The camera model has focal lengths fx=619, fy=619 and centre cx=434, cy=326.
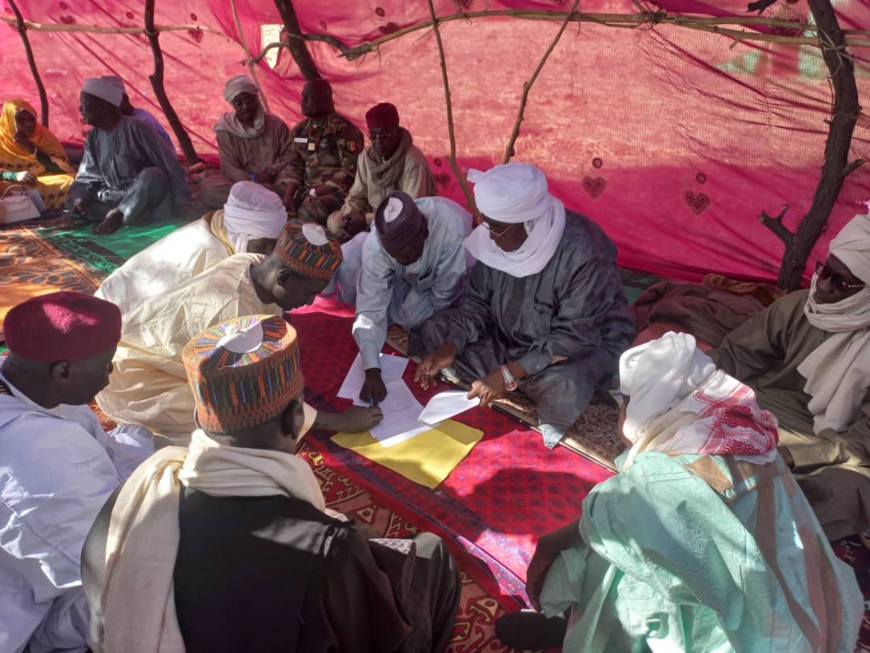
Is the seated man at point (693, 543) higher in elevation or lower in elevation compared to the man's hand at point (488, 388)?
higher

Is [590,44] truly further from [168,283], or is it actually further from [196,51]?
[196,51]

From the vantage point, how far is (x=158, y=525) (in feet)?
4.09

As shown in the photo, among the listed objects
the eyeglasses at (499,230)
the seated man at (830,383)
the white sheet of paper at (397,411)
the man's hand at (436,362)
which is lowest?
the white sheet of paper at (397,411)

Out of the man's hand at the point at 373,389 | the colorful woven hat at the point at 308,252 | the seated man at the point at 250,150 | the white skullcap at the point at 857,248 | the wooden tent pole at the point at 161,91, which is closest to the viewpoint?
the white skullcap at the point at 857,248

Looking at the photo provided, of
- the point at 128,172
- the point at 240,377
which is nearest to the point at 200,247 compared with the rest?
the point at 240,377

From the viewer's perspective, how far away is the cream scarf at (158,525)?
1.22m

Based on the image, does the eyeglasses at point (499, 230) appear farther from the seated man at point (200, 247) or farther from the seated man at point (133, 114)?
the seated man at point (133, 114)

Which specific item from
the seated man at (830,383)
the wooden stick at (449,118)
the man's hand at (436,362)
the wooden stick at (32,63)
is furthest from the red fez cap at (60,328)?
the wooden stick at (32,63)

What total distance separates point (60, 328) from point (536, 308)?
6.61 feet

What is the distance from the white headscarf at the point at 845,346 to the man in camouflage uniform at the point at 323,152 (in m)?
3.97

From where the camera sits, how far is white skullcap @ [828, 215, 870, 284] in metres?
2.37

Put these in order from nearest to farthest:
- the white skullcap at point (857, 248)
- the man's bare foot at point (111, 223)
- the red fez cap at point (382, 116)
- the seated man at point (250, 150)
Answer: the white skullcap at point (857, 248) → the red fez cap at point (382, 116) → the man's bare foot at point (111, 223) → the seated man at point (250, 150)

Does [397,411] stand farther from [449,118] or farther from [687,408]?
[449,118]

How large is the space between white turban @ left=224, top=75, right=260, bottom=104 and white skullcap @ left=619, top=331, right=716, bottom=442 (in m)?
5.06
